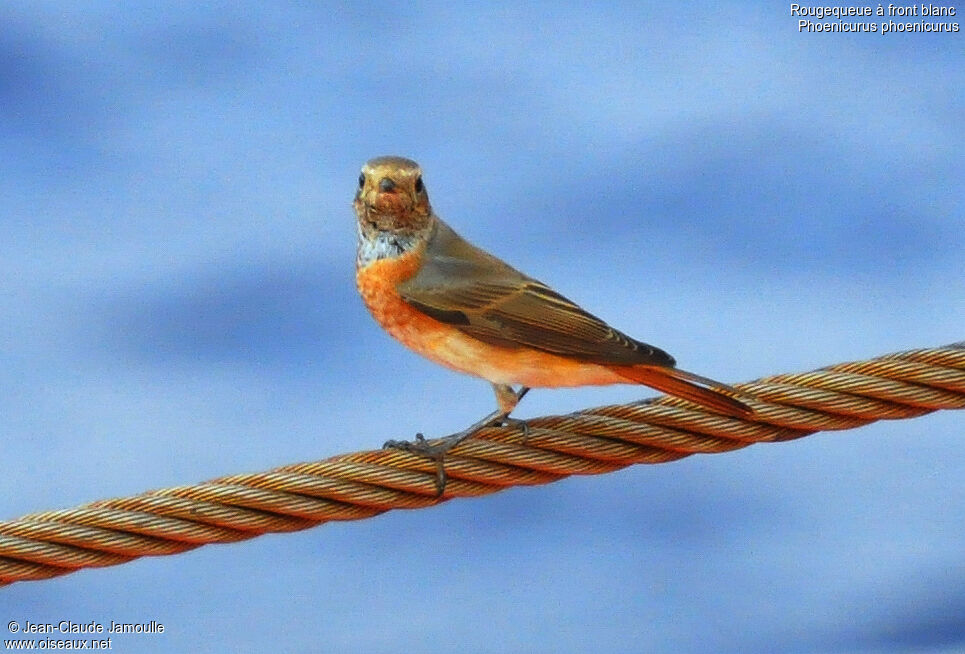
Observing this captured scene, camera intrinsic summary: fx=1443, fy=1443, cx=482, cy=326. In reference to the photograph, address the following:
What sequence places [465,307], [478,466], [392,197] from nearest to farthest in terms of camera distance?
1. [478,466]
2. [465,307]
3. [392,197]

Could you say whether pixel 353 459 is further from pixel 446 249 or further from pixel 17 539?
pixel 446 249

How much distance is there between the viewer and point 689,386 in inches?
164

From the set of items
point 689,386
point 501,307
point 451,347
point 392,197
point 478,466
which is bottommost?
point 478,466

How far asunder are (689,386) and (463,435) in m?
0.67

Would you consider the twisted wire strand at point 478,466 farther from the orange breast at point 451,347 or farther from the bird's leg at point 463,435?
the orange breast at point 451,347

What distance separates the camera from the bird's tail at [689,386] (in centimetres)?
404

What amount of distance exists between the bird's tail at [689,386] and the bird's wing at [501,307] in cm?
6

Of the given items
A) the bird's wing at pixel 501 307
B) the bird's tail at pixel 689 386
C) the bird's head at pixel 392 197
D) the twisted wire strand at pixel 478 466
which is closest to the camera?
the twisted wire strand at pixel 478 466

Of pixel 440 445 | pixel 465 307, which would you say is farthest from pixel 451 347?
pixel 440 445

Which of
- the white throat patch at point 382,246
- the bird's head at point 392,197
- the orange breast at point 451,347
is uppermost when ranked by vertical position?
the bird's head at point 392,197

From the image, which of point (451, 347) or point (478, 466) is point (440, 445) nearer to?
point (478, 466)

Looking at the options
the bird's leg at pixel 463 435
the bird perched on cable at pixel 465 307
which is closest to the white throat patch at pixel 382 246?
the bird perched on cable at pixel 465 307

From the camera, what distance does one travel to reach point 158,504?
3812 mm

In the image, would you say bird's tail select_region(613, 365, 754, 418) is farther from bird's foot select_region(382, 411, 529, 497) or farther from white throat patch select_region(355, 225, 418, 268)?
white throat patch select_region(355, 225, 418, 268)
